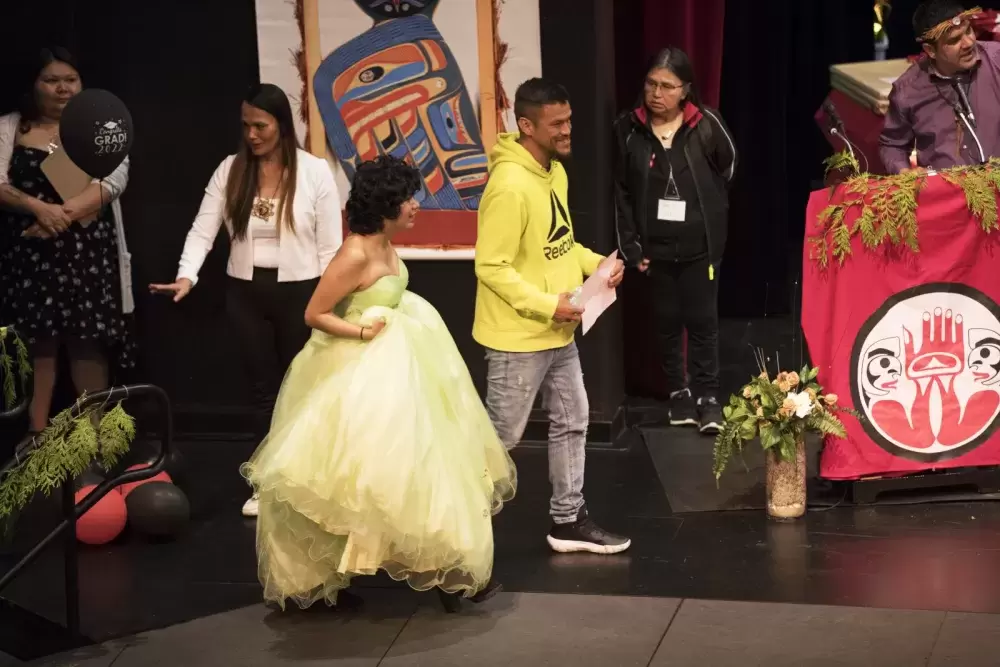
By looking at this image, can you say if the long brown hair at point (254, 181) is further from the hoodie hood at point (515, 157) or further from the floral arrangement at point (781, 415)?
the floral arrangement at point (781, 415)

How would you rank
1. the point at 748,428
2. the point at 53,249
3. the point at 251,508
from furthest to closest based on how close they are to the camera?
the point at 53,249 < the point at 251,508 < the point at 748,428

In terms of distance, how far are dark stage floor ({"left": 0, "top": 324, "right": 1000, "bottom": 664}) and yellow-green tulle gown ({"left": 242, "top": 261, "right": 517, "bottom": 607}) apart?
0.45 meters

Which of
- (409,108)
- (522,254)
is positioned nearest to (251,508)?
(522,254)

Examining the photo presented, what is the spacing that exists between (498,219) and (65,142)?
1872 millimetres

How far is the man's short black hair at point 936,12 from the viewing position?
5.95 m

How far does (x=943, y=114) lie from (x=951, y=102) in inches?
2.3

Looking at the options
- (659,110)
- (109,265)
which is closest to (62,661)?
(109,265)

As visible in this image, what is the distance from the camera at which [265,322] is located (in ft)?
20.9

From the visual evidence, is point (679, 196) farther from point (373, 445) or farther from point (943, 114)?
point (373, 445)

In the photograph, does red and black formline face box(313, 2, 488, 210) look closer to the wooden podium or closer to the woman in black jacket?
the woman in black jacket

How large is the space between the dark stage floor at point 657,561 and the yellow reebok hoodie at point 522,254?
91cm

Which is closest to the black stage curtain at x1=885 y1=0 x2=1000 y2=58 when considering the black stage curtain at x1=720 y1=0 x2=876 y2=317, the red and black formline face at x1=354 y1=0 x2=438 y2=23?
the black stage curtain at x1=720 y1=0 x2=876 y2=317

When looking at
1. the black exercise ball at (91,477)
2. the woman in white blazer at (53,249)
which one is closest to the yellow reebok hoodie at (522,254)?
the black exercise ball at (91,477)

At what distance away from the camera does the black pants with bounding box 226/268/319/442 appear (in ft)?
20.6
